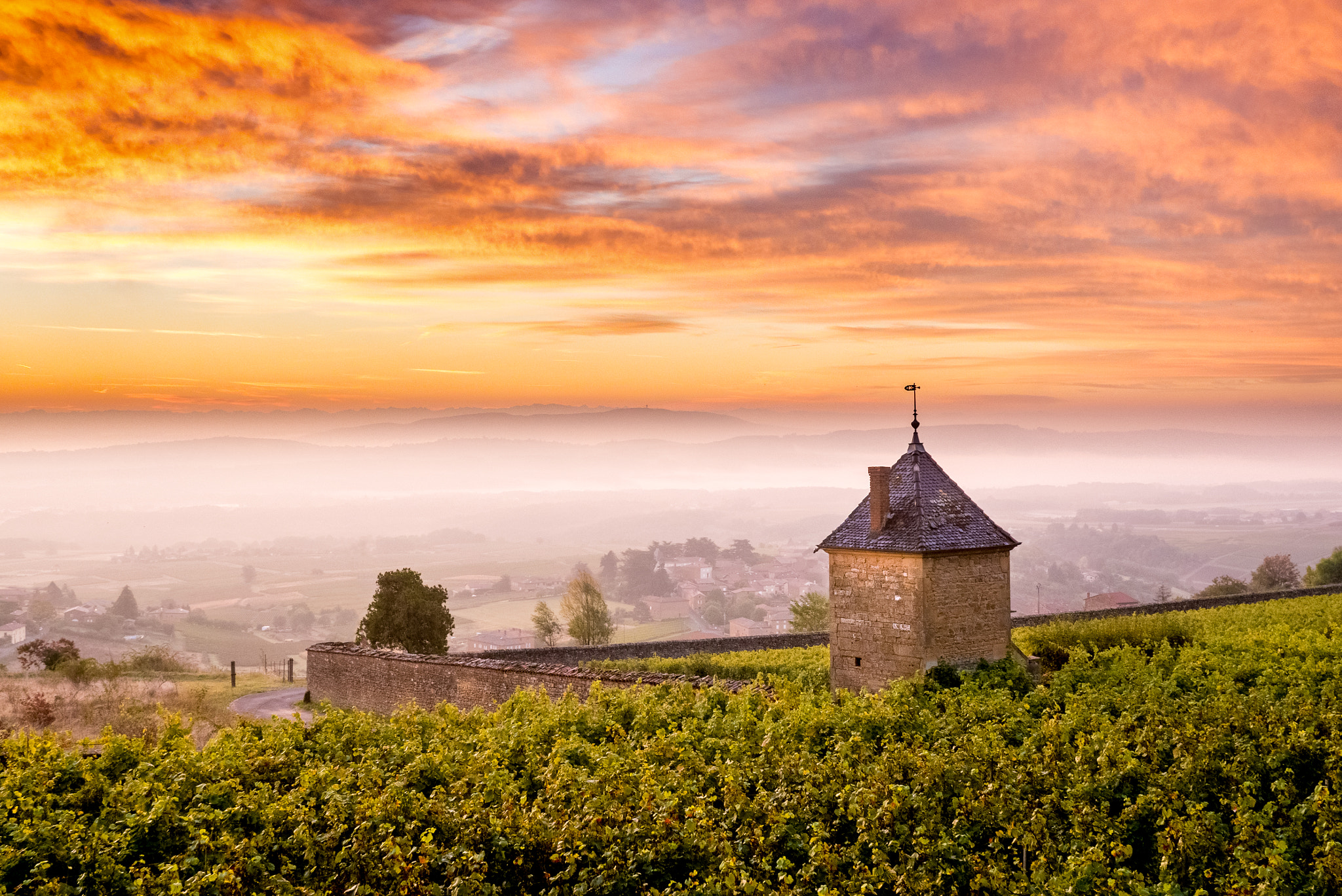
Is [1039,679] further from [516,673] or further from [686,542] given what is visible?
[686,542]

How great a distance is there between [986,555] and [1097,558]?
528ft

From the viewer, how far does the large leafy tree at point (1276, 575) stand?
7212 centimetres

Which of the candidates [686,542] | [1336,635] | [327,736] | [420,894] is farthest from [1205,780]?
[686,542]

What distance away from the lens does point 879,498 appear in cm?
2222

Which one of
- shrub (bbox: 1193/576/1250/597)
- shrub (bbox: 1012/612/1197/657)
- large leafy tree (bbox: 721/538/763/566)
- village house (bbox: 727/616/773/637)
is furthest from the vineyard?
large leafy tree (bbox: 721/538/763/566)

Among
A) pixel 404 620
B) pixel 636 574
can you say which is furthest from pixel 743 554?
pixel 404 620

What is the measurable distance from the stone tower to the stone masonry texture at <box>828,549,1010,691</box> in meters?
0.02

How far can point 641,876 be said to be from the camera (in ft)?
36.9

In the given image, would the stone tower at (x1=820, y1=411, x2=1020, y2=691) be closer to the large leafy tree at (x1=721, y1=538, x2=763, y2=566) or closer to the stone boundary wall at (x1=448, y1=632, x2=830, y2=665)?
the stone boundary wall at (x1=448, y1=632, x2=830, y2=665)

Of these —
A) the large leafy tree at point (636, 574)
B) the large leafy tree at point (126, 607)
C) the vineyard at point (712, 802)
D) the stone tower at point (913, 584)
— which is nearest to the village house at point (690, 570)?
the large leafy tree at point (636, 574)

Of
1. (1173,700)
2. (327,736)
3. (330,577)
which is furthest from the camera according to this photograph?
(330,577)

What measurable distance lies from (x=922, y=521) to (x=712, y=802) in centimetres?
1044

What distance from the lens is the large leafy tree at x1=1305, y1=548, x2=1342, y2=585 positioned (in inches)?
2445

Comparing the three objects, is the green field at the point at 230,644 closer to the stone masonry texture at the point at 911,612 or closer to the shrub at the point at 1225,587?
the stone masonry texture at the point at 911,612
